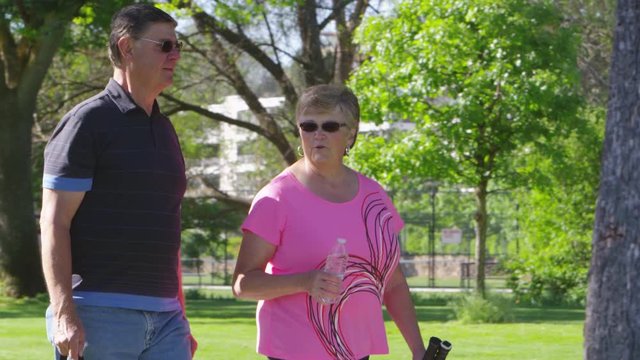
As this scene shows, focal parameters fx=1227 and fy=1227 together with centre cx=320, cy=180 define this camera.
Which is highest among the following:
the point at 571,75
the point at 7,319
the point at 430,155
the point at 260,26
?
the point at 260,26

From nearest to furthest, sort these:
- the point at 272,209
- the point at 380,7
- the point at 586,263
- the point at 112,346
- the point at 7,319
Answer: the point at 112,346 → the point at 272,209 → the point at 7,319 → the point at 586,263 → the point at 380,7

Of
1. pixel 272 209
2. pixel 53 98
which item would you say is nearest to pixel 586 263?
pixel 53 98

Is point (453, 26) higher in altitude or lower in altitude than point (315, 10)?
lower

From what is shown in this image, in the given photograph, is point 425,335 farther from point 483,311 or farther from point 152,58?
point 152,58

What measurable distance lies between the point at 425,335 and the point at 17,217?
1260 centimetres

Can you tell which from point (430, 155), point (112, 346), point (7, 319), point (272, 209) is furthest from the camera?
point (430, 155)

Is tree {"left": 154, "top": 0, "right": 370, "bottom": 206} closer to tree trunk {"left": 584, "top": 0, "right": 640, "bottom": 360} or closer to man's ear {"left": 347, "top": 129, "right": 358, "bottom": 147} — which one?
tree trunk {"left": 584, "top": 0, "right": 640, "bottom": 360}

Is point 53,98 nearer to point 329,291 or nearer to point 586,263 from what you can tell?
point 586,263

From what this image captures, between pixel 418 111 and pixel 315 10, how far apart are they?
1123 centimetres

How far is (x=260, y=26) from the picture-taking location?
112 feet

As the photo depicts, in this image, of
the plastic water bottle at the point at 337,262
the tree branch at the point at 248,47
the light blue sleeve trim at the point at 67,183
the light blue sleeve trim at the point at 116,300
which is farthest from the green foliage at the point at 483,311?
the light blue sleeve trim at the point at 67,183

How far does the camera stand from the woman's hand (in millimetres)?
4176

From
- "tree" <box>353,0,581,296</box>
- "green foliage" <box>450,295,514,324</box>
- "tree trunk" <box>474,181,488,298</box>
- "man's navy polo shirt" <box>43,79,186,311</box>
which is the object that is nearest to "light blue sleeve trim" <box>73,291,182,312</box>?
"man's navy polo shirt" <box>43,79,186,311</box>

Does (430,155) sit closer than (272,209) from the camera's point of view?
No
